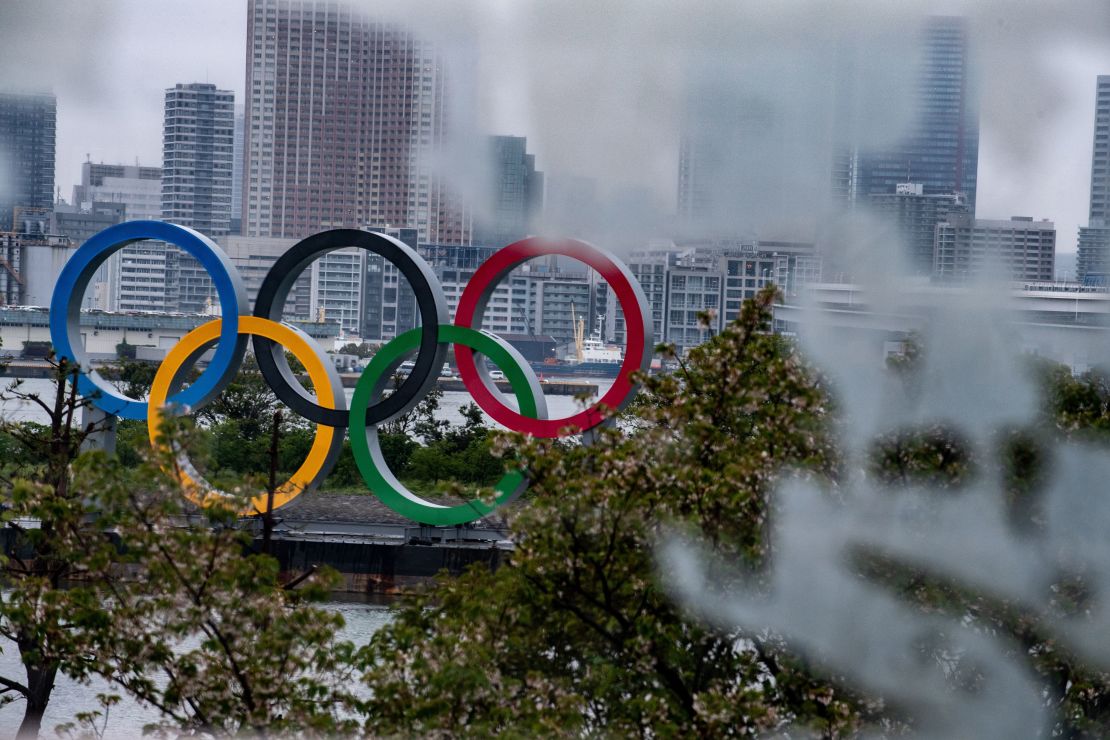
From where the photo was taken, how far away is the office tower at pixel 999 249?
201cm

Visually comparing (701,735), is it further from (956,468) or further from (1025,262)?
(1025,262)

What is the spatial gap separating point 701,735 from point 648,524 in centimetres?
35

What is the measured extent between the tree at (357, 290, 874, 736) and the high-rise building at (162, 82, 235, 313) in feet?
72.9

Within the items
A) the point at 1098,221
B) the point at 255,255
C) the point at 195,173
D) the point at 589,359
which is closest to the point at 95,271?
the point at 1098,221

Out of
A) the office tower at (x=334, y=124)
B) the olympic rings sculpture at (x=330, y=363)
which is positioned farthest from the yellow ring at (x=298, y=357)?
the office tower at (x=334, y=124)

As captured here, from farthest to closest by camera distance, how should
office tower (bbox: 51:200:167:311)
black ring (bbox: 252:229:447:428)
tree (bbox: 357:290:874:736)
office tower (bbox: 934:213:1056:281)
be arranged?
office tower (bbox: 51:200:167:311), black ring (bbox: 252:229:447:428), tree (bbox: 357:290:874:736), office tower (bbox: 934:213:1056:281)

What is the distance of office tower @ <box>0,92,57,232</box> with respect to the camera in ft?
63.8

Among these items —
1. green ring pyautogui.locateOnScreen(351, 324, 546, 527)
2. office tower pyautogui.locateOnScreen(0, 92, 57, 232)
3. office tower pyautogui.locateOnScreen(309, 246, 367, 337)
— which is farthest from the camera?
office tower pyautogui.locateOnScreen(309, 246, 367, 337)

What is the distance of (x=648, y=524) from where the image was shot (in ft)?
7.94

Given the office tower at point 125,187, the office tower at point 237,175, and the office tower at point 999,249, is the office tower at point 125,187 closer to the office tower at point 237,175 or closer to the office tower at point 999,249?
the office tower at point 237,175

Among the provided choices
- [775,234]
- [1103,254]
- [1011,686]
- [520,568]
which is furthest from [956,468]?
[775,234]

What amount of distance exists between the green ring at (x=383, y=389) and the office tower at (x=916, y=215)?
3012 mm

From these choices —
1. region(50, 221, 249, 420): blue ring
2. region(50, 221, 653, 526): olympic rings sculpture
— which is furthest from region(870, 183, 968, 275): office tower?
region(50, 221, 249, 420): blue ring

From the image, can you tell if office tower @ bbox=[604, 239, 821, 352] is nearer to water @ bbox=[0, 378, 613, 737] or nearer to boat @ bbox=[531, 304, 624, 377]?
water @ bbox=[0, 378, 613, 737]
